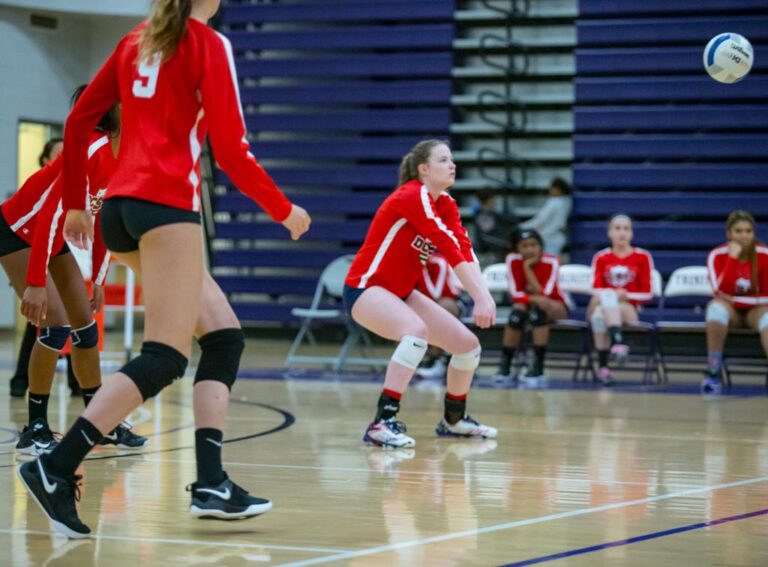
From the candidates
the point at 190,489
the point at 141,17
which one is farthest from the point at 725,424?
the point at 141,17

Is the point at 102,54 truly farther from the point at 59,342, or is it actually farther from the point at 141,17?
the point at 59,342

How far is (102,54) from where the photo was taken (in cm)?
1681

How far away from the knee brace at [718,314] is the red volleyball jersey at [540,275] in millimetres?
1321

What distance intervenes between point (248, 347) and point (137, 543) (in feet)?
33.6

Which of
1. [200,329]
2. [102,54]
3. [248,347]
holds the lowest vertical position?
[248,347]

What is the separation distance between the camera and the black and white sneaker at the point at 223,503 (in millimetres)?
3711

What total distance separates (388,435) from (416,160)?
1418 millimetres


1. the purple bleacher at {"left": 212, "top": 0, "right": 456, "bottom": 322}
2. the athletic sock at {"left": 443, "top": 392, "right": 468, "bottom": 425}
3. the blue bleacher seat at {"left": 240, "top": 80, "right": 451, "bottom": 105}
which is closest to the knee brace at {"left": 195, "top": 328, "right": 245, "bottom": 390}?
the athletic sock at {"left": 443, "top": 392, "right": 468, "bottom": 425}

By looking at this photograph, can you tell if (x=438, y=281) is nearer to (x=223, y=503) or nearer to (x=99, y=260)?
(x=99, y=260)

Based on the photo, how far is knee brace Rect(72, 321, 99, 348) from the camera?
549 cm

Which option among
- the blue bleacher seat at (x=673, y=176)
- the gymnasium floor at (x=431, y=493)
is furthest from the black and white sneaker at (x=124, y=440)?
the blue bleacher seat at (x=673, y=176)

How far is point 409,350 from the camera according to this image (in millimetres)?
5988

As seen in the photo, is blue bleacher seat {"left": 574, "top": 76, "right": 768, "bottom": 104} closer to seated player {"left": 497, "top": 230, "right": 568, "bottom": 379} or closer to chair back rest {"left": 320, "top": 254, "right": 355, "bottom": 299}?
seated player {"left": 497, "top": 230, "right": 568, "bottom": 379}

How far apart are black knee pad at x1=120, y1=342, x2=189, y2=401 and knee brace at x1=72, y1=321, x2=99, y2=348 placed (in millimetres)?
2023
